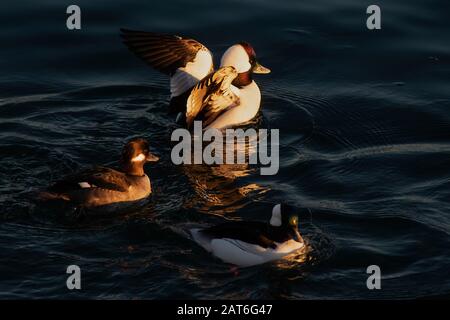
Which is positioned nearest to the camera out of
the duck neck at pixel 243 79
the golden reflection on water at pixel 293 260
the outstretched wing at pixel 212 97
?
the golden reflection on water at pixel 293 260

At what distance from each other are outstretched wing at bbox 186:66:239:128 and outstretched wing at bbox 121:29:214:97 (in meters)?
0.49

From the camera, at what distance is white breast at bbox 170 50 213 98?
15078 millimetres

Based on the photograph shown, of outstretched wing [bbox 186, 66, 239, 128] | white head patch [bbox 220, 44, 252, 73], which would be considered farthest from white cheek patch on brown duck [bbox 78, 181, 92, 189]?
white head patch [bbox 220, 44, 252, 73]

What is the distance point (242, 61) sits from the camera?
50.5 feet

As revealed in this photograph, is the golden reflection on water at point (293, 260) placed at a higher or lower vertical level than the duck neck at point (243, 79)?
lower

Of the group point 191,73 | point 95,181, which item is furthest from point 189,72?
point 95,181

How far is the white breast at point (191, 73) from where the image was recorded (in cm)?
1508

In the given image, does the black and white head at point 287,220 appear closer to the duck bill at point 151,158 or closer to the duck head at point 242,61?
the duck bill at point 151,158

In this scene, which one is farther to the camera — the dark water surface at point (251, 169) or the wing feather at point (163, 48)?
the wing feather at point (163, 48)

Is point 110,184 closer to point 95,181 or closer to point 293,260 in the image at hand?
point 95,181

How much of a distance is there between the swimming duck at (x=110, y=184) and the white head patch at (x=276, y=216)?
1.93 metres

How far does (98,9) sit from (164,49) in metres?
3.06

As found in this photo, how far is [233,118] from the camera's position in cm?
1518

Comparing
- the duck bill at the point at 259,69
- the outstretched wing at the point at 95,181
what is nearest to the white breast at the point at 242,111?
the duck bill at the point at 259,69
